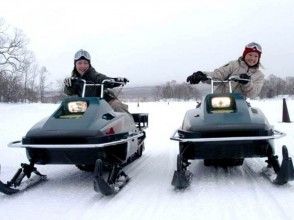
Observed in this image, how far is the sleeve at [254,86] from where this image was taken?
7.00 m

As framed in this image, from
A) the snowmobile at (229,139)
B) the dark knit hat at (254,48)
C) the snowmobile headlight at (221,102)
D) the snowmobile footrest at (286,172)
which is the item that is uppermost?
the dark knit hat at (254,48)

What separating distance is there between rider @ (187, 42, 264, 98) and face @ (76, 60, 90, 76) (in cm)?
184

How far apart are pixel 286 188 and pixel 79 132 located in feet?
7.95

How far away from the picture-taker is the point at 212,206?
446 centimetres

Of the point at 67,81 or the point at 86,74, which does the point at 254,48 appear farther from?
the point at 67,81

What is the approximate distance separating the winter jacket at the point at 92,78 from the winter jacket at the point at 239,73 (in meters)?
1.58

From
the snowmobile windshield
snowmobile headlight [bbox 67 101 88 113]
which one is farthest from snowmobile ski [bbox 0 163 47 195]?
the snowmobile windshield

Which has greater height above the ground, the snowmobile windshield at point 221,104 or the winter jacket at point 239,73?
the winter jacket at point 239,73

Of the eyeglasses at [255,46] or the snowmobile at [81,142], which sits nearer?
the snowmobile at [81,142]

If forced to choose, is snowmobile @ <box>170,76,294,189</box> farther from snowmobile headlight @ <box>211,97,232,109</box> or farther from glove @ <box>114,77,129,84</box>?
glove @ <box>114,77,129,84</box>

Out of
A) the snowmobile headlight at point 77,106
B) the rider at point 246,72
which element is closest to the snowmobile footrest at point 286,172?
the rider at point 246,72

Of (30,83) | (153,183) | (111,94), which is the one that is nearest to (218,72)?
(111,94)

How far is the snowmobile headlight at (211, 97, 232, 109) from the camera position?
19.0ft

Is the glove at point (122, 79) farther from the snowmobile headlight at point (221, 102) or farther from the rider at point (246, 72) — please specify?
the snowmobile headlight at point (221, 102)
